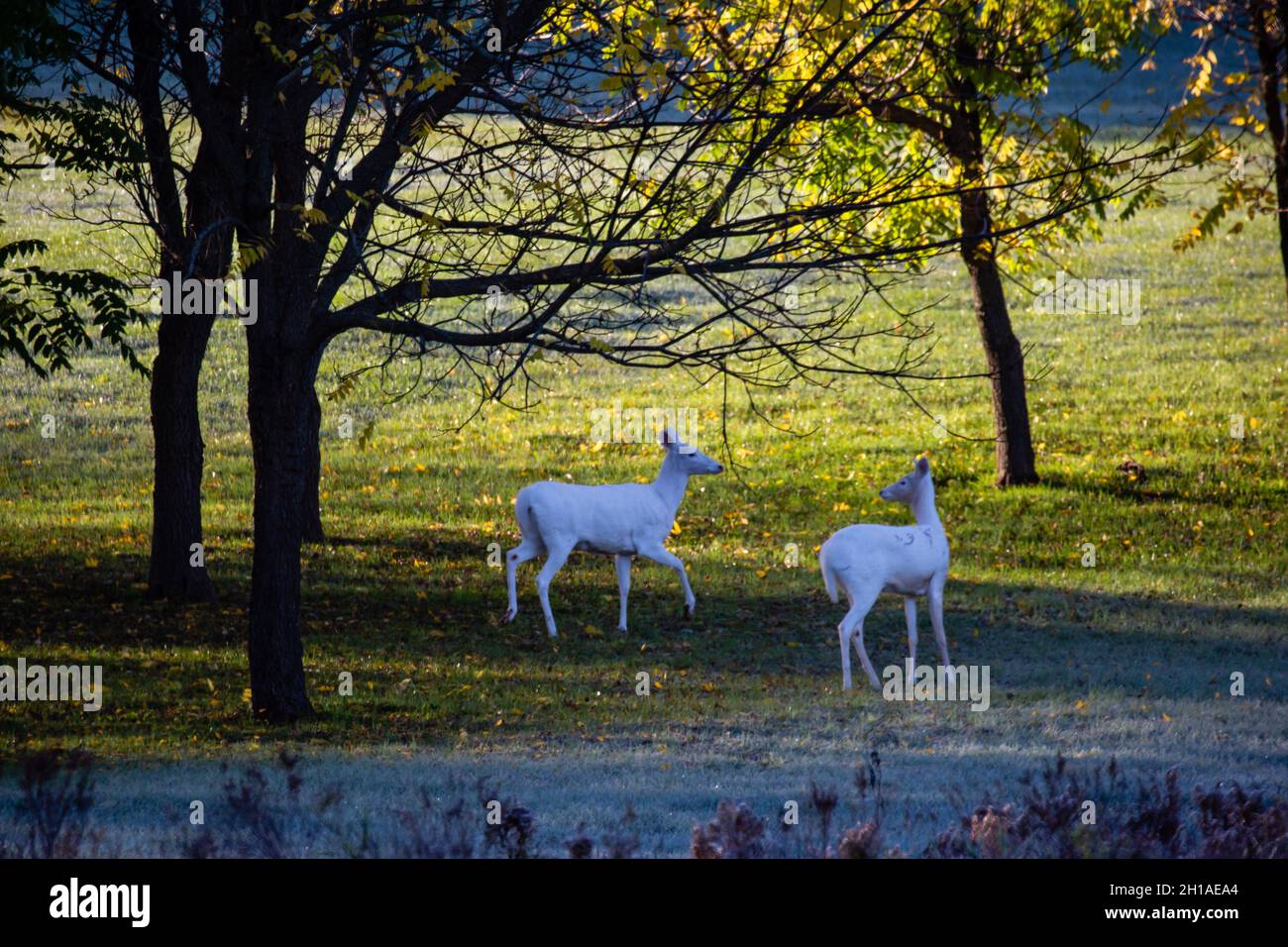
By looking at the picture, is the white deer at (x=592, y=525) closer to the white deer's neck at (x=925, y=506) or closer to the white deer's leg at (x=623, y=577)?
the white deer's leg at (x=623, y=577)

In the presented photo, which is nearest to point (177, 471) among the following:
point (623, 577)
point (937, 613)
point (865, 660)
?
point (623, 577)

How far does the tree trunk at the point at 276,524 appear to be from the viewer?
10.9 metres

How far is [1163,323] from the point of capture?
35.3 meters

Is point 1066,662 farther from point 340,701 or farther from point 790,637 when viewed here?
point 340,701

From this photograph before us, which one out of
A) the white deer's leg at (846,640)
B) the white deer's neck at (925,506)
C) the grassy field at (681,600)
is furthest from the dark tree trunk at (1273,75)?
the white deer's leg at (846,640)

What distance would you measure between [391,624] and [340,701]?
3025 millimetres

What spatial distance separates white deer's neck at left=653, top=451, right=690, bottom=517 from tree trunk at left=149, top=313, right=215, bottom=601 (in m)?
4.71

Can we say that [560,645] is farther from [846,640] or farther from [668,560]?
[846,640]

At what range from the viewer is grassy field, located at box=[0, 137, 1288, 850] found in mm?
9820

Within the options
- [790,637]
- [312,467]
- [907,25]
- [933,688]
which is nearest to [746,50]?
[933,688]

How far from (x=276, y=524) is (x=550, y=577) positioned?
13.4 feet

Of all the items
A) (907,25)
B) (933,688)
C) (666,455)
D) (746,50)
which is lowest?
(933,688)

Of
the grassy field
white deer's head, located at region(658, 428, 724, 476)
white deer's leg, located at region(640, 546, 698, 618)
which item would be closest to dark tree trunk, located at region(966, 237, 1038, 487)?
the grassy field

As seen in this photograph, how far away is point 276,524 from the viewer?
11008 millimetres
